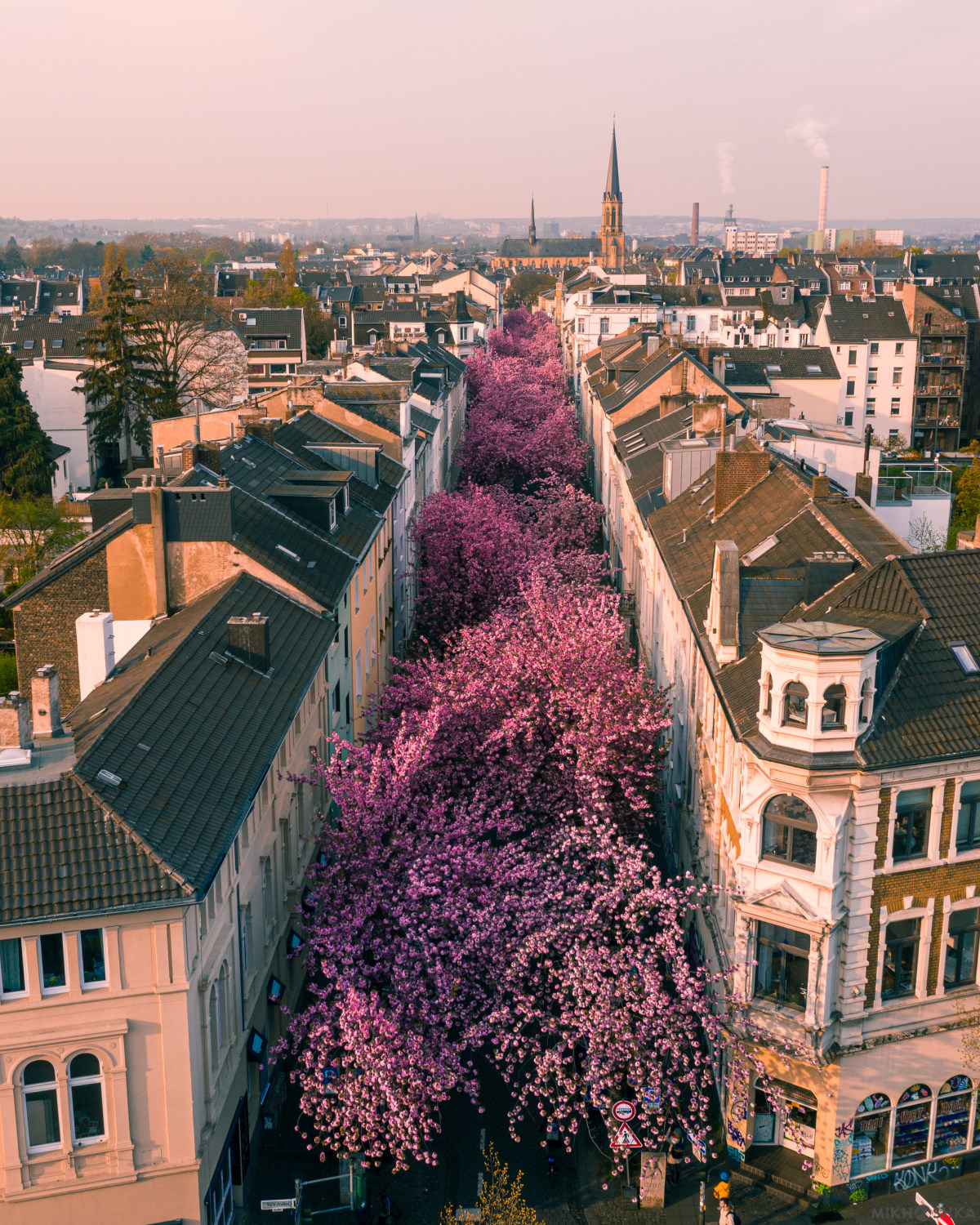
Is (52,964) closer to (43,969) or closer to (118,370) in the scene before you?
(43,969)

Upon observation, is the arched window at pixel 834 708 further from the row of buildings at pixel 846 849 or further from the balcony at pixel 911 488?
the balcony at pixel 911 488

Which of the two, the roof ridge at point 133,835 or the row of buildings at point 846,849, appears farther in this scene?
the row of buildings at point 846,849

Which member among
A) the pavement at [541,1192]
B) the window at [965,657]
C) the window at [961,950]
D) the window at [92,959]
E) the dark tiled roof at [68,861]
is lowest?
the pavement at [541,1192]

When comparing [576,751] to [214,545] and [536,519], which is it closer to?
[214,545]

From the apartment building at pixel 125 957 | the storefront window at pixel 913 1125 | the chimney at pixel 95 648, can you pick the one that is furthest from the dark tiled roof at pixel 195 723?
the storefront window at pixel 913 1125

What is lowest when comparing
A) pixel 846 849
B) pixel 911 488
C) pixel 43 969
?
pixel 43 969

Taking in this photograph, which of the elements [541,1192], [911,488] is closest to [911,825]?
[541,1192]

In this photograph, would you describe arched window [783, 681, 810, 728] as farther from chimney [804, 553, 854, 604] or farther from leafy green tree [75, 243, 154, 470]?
leafy green tree [75, 243, 154, 470]
